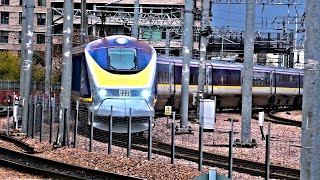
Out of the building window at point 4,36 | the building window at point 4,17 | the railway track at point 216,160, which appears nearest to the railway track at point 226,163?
the railway track at point 216,160

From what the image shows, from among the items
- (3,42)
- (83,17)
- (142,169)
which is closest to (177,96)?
(83,17)

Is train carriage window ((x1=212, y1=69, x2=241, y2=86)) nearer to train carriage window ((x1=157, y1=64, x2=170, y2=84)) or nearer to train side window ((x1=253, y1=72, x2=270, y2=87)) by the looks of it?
train side window ((x1=253, y1=72, x2=270, y2=87))

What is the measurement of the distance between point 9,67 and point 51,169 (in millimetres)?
75621

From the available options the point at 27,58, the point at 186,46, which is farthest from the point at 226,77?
the point at 27,58

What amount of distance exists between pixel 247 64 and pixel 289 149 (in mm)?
3174

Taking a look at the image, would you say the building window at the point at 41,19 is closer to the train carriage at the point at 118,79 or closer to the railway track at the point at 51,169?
the train carriage at the point at 118,79

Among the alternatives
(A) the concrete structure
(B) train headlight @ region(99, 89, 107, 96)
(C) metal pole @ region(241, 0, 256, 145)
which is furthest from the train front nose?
(A) the concrete structure

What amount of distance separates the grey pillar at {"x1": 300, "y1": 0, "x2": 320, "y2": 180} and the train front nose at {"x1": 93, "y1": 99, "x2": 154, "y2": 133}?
1570cm

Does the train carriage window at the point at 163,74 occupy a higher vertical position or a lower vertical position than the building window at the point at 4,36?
lower

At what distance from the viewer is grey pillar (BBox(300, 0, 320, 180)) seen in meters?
7.96

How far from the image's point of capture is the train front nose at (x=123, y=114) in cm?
2406

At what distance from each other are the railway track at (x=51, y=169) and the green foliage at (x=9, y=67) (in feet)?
235

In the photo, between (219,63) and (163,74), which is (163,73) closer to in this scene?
(163,74)

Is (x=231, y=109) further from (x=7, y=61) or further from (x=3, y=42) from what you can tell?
(x=3, y=42)
